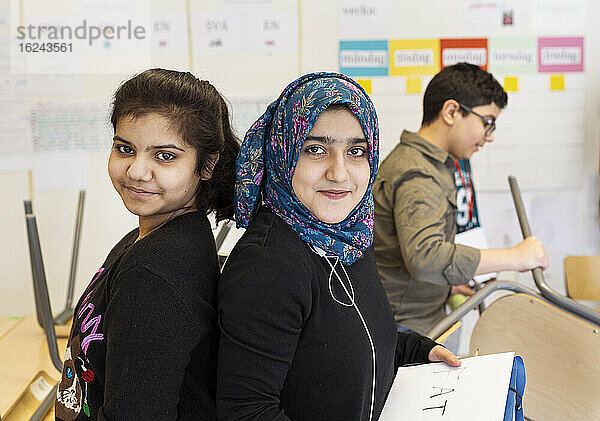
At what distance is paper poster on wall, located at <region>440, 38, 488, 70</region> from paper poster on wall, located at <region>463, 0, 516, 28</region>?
8cm

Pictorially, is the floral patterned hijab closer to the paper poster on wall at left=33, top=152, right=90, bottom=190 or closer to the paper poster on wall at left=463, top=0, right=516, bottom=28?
the paper poster on wall at left=33, top=152, right=90, bottom=190

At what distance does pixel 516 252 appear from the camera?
167cm

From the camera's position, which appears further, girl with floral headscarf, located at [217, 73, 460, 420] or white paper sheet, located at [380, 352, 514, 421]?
white paper sheet, located at [380, 352, 514, 421]

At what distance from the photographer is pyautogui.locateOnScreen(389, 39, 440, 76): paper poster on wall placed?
3.04m

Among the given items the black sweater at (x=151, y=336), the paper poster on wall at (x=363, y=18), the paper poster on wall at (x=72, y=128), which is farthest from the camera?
the paper poster on wall at (x=363, y=18)

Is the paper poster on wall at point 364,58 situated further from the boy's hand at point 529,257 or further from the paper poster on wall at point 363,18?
the boy's hand at point 529,257

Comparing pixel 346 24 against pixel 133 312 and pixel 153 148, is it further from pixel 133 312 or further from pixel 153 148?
pixel 133 312

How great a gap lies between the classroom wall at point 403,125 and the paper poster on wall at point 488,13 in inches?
1.0

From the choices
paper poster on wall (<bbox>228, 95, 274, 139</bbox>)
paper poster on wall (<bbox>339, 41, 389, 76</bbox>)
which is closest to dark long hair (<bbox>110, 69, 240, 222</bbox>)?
paper poster on wall (<bbox>228, 95, 274, 139</bbox>)

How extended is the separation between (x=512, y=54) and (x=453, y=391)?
241cm

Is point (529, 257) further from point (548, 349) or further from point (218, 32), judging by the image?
point (218, 32)

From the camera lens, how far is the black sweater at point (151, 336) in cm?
83

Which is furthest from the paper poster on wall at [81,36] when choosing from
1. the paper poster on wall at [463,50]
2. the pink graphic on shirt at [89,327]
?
the paper poster on wall at [463,50]

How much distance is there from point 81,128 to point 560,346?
143cm
